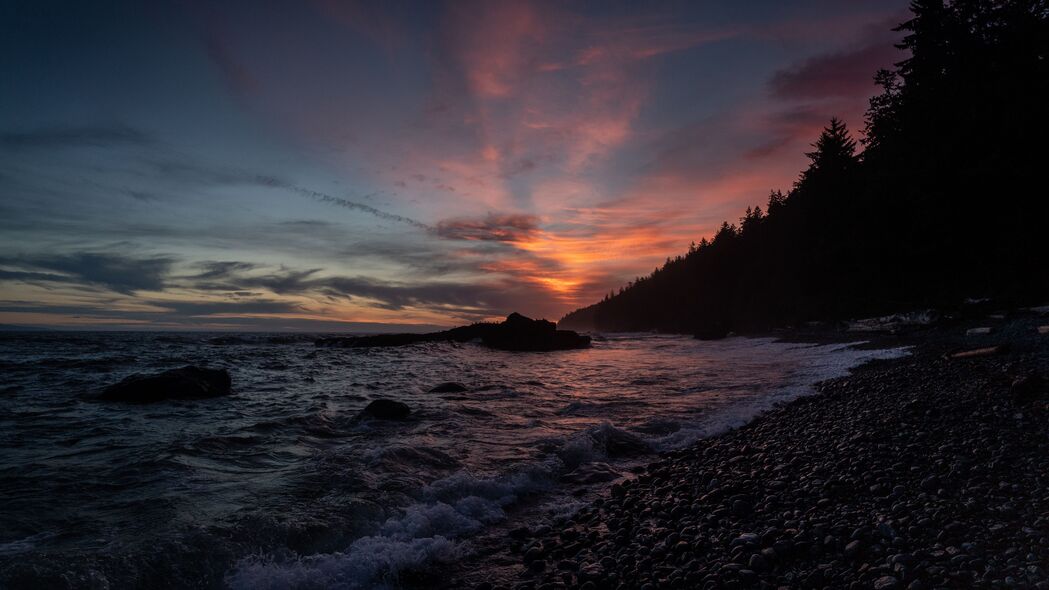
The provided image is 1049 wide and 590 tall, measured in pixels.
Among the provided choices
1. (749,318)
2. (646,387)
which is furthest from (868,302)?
(749,318)

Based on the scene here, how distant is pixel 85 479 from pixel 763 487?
11518 millimetres

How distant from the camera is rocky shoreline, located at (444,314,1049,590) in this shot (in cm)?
396

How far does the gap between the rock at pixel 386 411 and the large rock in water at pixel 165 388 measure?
914cm

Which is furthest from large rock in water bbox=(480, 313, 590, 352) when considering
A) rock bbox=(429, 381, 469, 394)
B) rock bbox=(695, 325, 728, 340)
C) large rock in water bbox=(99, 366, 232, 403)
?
large rock in water bbox=(99, 366, 232, 403)

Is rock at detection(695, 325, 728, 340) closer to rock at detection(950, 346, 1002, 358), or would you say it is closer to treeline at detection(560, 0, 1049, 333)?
treeline at detection(560, 0, 1049, 333)

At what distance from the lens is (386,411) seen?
45.1 ft

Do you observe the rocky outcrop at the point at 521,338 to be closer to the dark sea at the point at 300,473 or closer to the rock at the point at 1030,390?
the dark sea at the point at 300,473

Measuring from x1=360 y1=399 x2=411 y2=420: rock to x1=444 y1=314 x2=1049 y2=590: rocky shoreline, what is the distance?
810cm

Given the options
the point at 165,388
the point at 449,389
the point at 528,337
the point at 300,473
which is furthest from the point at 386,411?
the point at 528,337

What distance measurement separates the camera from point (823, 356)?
25812 mm

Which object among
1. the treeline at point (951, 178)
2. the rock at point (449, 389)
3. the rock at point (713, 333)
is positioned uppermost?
the treeline at point (951, 178)

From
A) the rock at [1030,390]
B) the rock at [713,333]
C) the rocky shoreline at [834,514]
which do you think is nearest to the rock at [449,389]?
the rocky shoreline at [834,514]

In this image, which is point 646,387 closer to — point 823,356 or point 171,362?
point 823,356

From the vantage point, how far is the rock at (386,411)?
1369 centimetres
